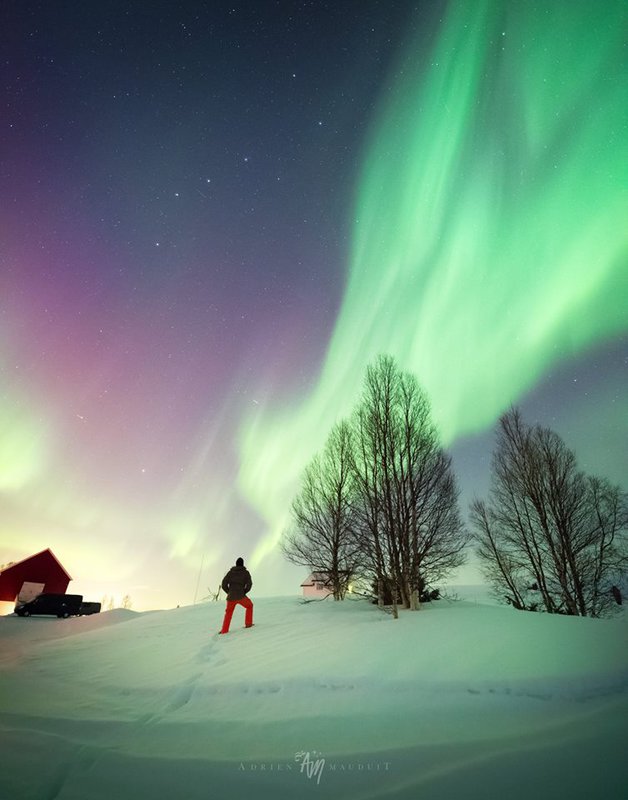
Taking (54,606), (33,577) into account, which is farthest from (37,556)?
(54,606)

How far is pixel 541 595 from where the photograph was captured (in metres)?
14.7

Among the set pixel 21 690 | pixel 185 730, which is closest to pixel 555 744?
pixel 185 730

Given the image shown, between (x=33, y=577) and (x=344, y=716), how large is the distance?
38.6 metres

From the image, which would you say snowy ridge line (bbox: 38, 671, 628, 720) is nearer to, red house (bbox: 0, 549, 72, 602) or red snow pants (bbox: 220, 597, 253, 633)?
red snow pants (bbox: 220, 597, 253, 633)

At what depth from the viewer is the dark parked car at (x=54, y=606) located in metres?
22.2

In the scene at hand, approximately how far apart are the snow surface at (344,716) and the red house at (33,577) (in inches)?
1199

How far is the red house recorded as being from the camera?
28859mm

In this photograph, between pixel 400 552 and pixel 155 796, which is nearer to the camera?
pixel 155 796

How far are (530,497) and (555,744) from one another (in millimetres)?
15455

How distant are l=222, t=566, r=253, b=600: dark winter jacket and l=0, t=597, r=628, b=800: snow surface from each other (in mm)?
1667

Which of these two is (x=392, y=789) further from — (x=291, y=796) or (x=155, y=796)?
(x=155, y=796)

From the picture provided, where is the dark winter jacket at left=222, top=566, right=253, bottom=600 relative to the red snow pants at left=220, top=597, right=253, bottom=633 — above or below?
above

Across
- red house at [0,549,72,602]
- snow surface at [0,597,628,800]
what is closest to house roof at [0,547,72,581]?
red house at [0,549,72,602]

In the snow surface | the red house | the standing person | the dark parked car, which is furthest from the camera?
the red house
